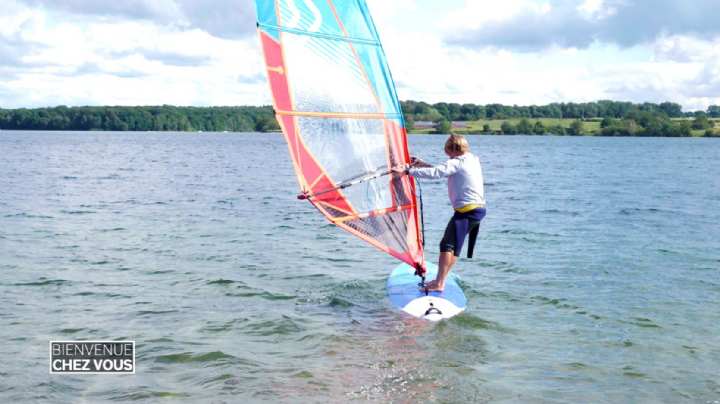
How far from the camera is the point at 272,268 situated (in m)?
12.6

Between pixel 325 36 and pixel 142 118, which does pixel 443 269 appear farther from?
pixel 142 118

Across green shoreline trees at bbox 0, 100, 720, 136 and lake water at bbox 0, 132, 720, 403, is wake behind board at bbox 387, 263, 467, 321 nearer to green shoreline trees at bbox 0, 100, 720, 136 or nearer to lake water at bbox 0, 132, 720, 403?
lake water at bbox 0, 132, 720, 403

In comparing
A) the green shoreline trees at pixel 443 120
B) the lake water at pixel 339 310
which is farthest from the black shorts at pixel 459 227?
the green shoreline trees at pixel 443 120

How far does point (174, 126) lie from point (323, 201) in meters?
178

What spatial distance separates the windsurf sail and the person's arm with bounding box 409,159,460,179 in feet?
2.25

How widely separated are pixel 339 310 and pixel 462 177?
242cm

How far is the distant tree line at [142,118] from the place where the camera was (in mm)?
167250

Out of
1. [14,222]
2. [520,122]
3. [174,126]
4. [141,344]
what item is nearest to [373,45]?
[141,344]

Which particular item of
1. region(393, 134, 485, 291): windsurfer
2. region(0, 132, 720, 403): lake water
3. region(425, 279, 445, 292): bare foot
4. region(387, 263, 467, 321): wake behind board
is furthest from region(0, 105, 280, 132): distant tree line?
region(393, 134, 485, 291): windsurfer

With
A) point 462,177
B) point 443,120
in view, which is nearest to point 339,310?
point 462,177

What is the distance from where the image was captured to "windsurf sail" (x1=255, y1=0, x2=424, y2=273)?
8.53 m

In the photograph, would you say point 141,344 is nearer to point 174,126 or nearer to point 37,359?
point 37,359

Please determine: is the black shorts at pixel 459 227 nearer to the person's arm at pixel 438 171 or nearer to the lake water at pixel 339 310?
the person's arm at pixel 438 171

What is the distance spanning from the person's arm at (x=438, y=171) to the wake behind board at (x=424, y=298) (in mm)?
1710
